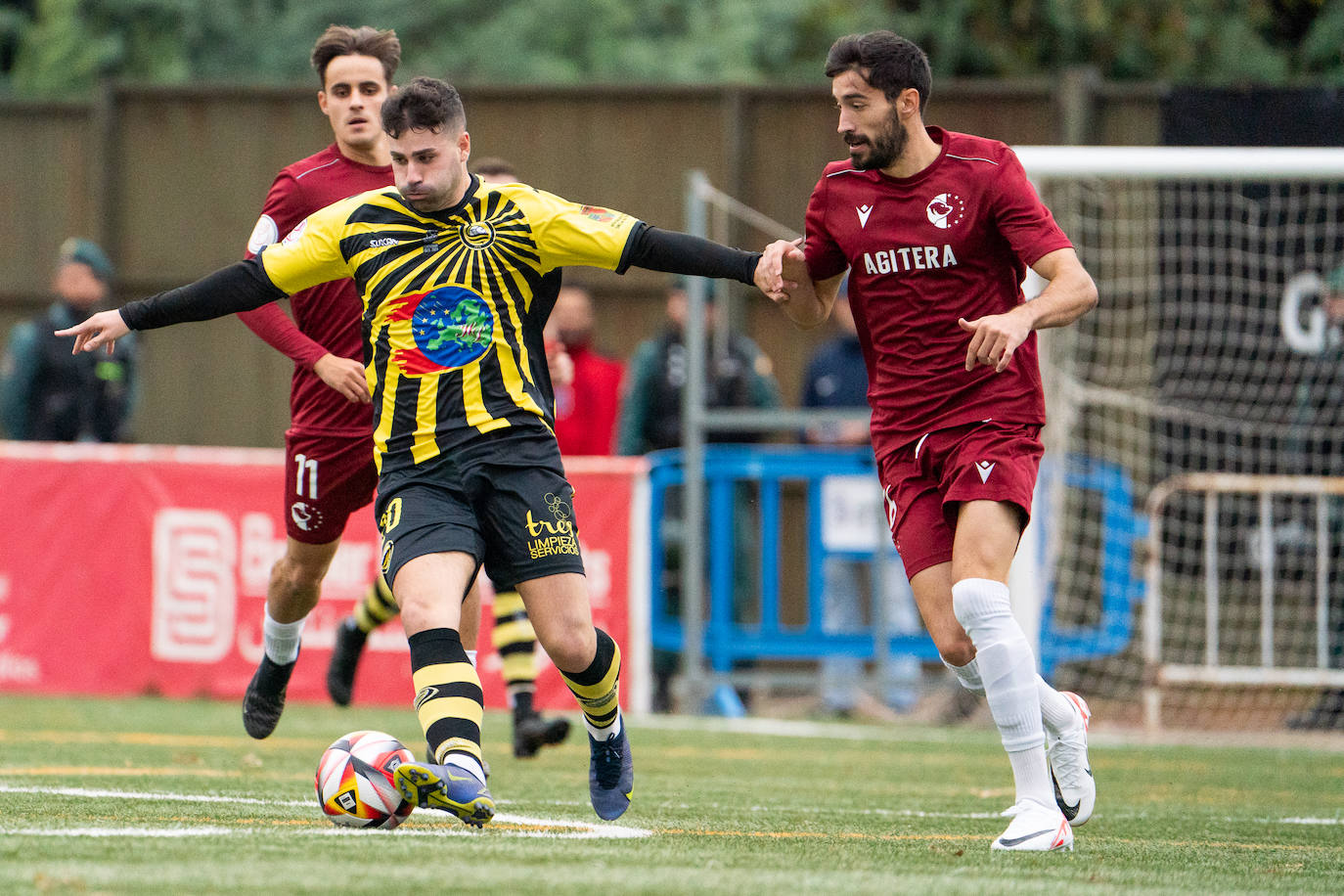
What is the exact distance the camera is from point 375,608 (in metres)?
8.06

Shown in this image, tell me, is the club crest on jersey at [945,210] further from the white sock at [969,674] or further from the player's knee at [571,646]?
the player's knee at [571,646]

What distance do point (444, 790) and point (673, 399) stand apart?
7.28 metres

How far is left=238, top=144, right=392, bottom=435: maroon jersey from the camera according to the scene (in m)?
6.80

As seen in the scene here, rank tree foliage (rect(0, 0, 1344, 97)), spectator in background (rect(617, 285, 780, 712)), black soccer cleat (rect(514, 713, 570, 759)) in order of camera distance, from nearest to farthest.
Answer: black soccer cleat (rect(514, 713, 570, 759))
spectator in background (rect(617, 285, 780, 712))
tree foliage (rect(0, 0, 1344, 97))

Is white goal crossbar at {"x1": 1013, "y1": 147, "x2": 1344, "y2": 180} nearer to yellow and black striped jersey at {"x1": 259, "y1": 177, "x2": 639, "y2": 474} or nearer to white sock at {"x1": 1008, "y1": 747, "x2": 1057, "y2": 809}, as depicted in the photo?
yellow and black striped jersey at {"x1": 259, "y1": 177, "x2": 639, "y2": 474}

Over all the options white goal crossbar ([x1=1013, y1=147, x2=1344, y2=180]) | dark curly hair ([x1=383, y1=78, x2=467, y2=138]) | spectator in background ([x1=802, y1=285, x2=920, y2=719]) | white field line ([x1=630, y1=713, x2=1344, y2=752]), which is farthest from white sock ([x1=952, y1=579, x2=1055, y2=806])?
spectator in background ([x1=802, y1=285, x2=920, y2=719])

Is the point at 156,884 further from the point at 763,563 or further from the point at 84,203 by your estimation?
the point at 84,203

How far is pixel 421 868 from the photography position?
4.35 meters

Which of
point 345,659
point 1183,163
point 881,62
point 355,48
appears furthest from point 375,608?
point 1183,163

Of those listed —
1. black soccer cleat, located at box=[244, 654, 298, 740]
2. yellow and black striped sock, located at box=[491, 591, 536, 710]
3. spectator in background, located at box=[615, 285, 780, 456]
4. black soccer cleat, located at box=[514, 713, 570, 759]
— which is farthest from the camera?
spectator in background, located at box=[615, 285, 780, 456]

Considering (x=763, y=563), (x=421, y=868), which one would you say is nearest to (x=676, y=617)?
(x=763, y=563)

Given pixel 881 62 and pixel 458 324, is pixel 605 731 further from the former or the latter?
pixel 881 62

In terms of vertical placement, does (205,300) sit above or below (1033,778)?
above

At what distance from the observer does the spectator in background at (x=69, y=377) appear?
39.5ft
